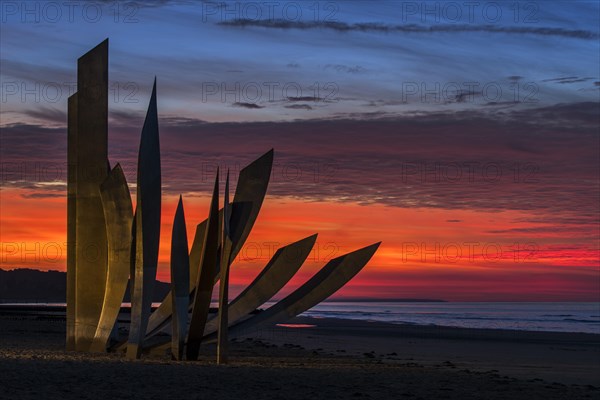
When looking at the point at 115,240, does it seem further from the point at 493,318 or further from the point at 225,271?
the point at 493,318

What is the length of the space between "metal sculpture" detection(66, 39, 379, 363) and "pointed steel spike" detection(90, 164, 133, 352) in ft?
0.06

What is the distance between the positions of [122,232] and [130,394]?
17.6 ft

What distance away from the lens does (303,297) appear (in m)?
15.7

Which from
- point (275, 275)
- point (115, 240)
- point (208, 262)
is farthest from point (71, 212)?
point (275, 275)

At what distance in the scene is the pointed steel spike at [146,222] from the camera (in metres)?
15.0

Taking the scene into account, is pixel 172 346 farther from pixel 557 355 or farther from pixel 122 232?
pixel 557 355

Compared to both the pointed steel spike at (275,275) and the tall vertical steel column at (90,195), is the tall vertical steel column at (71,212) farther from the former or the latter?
the pointed steel spike at (275,275)

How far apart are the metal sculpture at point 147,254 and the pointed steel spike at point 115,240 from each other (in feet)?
0.06

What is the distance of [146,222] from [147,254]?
549 mm

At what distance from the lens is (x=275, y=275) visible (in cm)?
1579

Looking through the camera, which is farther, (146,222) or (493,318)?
(493,318)

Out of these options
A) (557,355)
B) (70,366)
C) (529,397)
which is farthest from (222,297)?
(557,355)

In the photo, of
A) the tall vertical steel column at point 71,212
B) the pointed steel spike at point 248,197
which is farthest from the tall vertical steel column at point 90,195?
the pointed steel spike at point 248,197

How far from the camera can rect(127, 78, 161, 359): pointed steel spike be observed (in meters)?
15.0
